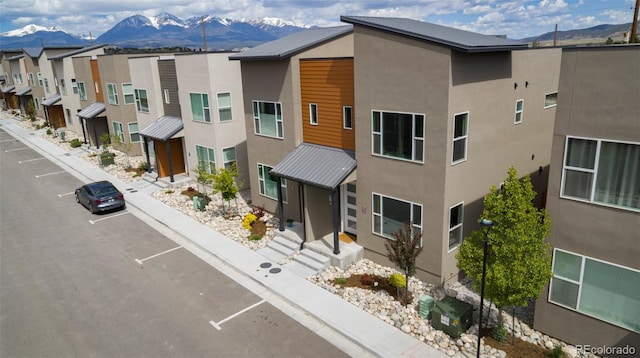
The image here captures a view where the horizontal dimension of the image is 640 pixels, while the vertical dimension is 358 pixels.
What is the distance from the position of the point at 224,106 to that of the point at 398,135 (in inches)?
522

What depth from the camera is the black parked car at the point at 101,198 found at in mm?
22875

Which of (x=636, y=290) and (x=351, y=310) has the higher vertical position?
(x=636, y=290)

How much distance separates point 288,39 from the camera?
824 inches

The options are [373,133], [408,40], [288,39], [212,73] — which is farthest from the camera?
[212,73]

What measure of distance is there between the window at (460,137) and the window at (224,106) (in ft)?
49.2

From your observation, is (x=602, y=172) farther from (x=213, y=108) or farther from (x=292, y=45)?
(x=213, y=108)

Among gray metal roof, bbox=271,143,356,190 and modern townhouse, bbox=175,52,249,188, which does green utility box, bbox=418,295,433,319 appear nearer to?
gray metal roof, bbox=271,143,356,190

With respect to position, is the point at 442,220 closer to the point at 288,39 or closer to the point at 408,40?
the point at 408,40

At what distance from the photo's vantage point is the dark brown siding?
26731 mm

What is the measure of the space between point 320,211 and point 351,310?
5.27 meters

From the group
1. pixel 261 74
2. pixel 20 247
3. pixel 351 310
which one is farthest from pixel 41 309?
pixel 261 74

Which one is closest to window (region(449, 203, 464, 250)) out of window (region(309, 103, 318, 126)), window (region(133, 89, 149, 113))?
window (region(309, 103, 318, 126))

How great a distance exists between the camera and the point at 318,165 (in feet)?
55.7

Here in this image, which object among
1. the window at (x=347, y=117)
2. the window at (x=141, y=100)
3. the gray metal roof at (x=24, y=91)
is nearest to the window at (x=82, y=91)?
the window at (x=141, y=100)
